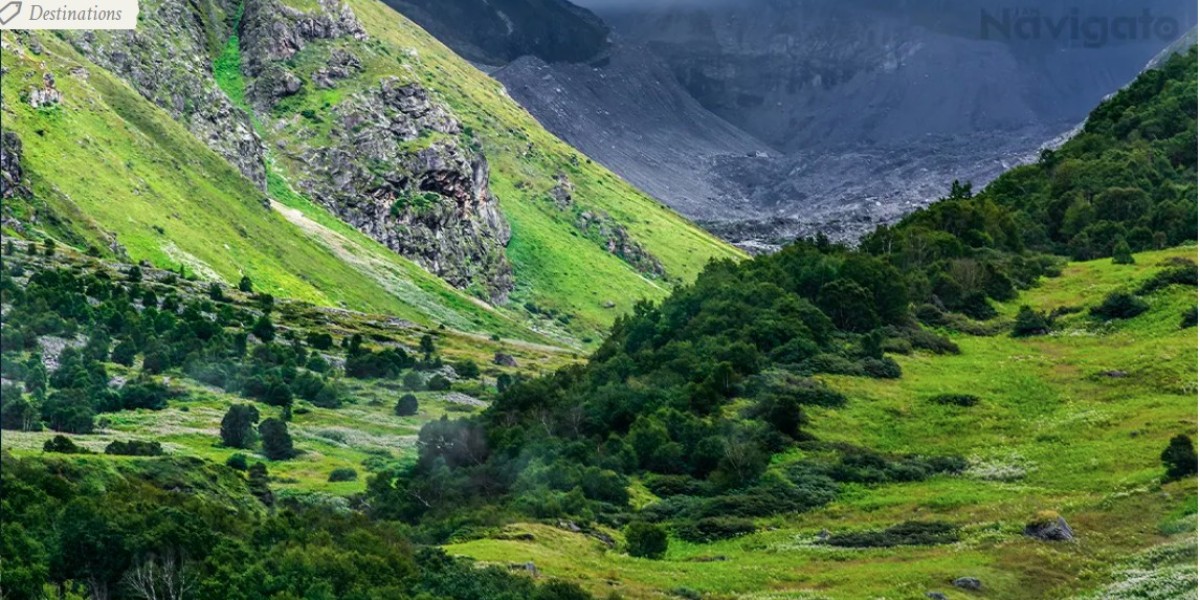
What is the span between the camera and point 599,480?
371ft

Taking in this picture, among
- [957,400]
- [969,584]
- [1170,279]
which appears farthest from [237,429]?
[969,584]

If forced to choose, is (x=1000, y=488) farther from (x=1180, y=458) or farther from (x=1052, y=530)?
(x=1052, y=530)

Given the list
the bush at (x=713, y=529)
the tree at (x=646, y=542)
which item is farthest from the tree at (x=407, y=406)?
the tree at (x=646, y=542)

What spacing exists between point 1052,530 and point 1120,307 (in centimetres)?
6469

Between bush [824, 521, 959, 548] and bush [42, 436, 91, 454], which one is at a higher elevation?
bush [42, 436, 91, 454]

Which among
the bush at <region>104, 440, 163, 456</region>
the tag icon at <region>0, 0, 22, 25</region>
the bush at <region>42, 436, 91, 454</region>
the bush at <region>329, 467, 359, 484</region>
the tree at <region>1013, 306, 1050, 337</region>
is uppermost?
the tag icon at <region>0, 0, 22, 25</region>

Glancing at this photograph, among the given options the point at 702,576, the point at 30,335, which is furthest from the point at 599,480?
the point at 30,335

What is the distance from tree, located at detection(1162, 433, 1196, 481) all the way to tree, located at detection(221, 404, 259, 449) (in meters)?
89.8

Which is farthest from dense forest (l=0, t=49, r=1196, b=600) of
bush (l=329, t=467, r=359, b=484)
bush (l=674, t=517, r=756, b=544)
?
bush (l=329, t=467, r=359, b=484)

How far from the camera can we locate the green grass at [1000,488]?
3329 inches

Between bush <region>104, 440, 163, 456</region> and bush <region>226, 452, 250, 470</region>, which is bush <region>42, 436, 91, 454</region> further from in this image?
bush <region>226, 452, 250, 470</region>

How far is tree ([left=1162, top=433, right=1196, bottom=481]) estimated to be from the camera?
96.9m

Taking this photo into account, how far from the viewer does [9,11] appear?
83.5 meters

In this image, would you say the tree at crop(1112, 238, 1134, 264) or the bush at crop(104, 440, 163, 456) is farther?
the tree at crop(1112, 238, 1134, 264)
